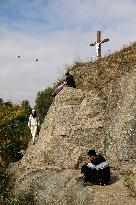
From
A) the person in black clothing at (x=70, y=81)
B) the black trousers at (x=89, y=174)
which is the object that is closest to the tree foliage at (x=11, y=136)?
the person in black clothing at (x=70, y=81)

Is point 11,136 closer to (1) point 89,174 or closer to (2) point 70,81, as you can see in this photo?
(2) point 70,81

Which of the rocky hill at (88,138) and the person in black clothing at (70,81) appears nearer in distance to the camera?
the rocky hill at (88,138)

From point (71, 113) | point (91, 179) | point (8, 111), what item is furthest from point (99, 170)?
point (8, 111)

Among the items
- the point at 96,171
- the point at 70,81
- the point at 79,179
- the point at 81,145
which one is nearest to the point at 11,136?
the point at 70,81

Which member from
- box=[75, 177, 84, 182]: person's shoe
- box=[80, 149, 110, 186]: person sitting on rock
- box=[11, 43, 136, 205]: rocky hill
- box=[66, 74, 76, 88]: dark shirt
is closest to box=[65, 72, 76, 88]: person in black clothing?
box=[66, 74, 76, 88]: dark shirt

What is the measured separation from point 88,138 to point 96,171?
489 centimetres

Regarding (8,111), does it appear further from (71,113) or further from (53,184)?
(53,184)

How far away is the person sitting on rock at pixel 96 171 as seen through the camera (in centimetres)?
1520

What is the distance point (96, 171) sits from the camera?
1515cm

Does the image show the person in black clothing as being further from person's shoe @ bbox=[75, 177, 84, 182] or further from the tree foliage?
person's shoe @ bbox=[75, 177, 84, 182]

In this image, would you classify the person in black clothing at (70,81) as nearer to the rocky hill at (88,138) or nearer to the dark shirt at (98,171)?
the rocky hill at (88,138)

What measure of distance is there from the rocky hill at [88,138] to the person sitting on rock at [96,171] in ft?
0.91

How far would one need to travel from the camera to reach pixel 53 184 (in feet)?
57.5

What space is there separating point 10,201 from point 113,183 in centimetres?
510
